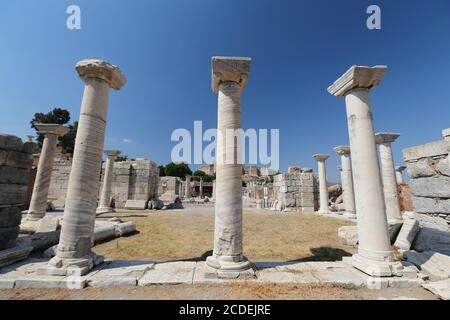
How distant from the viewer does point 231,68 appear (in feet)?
14.2

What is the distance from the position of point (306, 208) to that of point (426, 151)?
36.2 feet

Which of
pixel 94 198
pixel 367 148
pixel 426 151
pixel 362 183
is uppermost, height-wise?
pixel 426 151

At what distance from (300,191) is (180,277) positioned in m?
15.2

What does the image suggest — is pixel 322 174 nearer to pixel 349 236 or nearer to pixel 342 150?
→ pixel 342 150

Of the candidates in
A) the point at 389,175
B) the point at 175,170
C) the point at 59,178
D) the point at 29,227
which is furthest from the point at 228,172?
the point at 175,170

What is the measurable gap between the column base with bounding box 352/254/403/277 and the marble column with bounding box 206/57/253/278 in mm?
2196

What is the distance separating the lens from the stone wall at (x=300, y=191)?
55.2ft

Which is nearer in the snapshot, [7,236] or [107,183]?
[7,236]

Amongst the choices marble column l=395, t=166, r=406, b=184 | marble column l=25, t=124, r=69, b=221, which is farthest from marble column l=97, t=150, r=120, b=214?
marble column l=395, t=166, r=406, b=184

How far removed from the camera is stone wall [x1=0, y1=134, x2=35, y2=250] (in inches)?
183

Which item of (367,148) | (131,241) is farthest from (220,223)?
(131,241)
